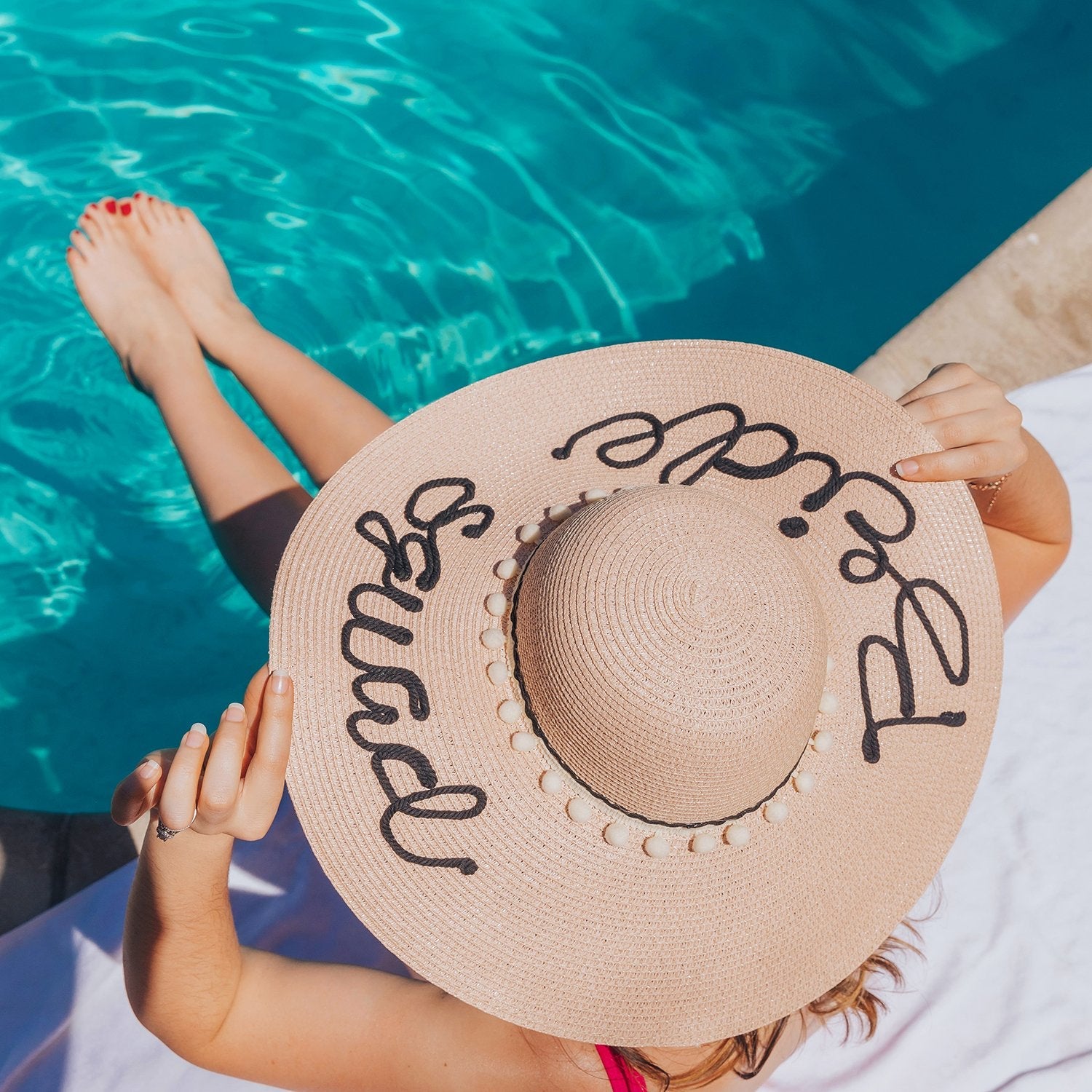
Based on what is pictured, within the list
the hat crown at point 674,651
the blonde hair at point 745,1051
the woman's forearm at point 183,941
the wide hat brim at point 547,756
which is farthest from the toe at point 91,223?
the blonde hair at point 745,1051

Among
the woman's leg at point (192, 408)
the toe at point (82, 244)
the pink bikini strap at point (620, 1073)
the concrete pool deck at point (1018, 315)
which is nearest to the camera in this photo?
the pink bikini strap at point (620, 1073)

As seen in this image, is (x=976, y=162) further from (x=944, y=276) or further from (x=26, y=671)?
(x=26, y=671)

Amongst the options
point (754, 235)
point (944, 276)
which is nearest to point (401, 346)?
point (754, 235)

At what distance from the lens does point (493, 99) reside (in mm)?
3463

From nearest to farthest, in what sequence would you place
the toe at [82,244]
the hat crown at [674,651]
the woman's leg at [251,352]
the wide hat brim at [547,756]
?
the hat crown at [674,651]
the wide hat brim at [547,756]
the woman's leg at [251,352]
the toe at [82,244]

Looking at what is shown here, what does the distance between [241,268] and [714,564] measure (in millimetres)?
2599

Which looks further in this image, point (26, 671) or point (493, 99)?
point (493, 99)

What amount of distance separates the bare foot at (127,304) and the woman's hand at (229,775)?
5.10ft

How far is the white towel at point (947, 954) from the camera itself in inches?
71.4

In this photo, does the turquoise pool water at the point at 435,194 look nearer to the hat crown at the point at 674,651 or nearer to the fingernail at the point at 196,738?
the fingernail at the point at 196,738

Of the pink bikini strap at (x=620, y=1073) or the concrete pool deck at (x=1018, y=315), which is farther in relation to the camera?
the concrete pool deck at (x=1018, y=315)

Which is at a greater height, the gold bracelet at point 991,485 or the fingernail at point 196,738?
the gold bracelet at point 991,485

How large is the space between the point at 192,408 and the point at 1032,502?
1826 mm

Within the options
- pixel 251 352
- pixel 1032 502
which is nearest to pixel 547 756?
pixel 1032 502
